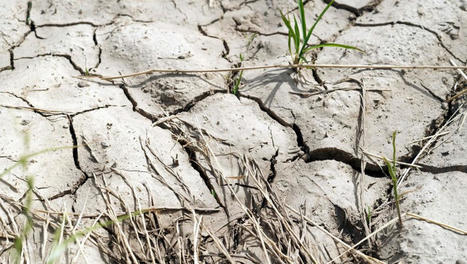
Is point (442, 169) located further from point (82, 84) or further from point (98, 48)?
point (98, 48)

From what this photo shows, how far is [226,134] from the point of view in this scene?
2.42 metres

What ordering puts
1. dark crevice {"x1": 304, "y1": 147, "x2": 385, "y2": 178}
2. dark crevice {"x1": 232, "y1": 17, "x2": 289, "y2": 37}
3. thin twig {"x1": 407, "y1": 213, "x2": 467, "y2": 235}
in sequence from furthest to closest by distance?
dark crevice {"x1": 232, "y1": 17, "x2": 289, "y2": 37}
dark crevice {"x1": 304, "y1": 147, "x2": 385, "y2": 178}
thin twig {"x1": 407, "y1": 213, "x2": 467, "y2": 235}

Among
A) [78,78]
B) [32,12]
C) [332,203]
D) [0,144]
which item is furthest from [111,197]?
[32,12]

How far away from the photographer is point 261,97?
2.61 m

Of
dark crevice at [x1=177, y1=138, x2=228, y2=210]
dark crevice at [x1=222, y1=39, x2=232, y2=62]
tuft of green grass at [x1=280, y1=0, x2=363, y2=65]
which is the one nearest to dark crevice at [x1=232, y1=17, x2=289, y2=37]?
dark crevice at [x1=222, y1=39, x2=232, y2=62]

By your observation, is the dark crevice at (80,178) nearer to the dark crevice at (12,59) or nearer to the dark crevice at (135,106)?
the dark crevice at (135,106)

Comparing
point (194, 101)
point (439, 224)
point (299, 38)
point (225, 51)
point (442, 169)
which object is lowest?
point (439, 224)

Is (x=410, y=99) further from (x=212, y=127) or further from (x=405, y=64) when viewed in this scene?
(x=212, y=127)

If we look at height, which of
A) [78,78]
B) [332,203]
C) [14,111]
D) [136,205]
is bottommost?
[332,203]

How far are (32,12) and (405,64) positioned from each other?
224 centimetres

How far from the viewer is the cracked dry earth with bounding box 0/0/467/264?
2047 millimetres

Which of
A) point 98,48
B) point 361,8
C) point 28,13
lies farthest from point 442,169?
point 28,13

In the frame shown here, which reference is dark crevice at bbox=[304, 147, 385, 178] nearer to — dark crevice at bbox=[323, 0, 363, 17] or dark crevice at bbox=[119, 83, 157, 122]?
dark crevice at bbox=[119, 83, 157, 122]

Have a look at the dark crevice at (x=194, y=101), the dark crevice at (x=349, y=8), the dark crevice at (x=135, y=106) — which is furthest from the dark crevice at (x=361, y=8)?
the dark crevice at (x=135, y=106)
